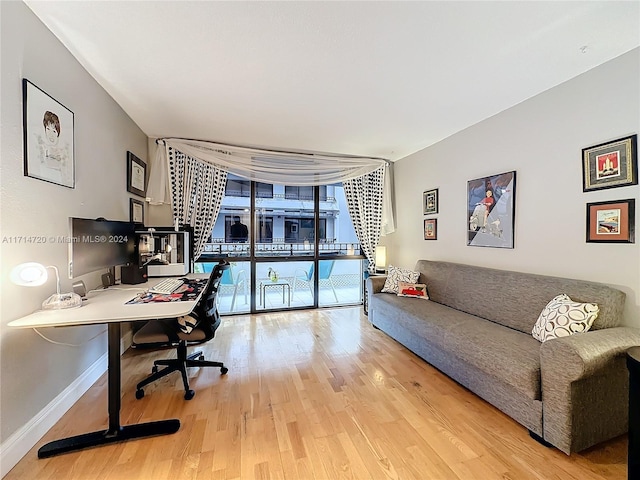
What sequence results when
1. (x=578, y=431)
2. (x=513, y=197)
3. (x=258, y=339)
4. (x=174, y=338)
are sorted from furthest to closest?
(x=258, y=339) < (x=513, y=197) < (x=174, y=338) < (x=578, y=431)

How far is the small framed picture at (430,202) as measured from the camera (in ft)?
11.8

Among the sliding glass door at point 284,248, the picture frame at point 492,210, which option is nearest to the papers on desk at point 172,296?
the sliding glass door at point 284,248

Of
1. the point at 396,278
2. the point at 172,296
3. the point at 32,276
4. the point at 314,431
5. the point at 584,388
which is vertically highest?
the point at 32,276

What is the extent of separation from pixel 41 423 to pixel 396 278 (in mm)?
3303

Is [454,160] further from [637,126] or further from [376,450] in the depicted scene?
[376,450]

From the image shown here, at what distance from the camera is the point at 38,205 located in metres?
1.61

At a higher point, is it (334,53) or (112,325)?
(334,53)

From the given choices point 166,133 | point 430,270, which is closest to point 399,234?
point 430,270

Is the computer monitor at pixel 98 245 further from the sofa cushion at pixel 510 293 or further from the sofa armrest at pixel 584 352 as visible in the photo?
the sofa cushion at pixel 510 293

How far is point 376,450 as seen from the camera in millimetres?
1564

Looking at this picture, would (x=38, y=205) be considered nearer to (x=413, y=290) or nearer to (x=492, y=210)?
(x=413, y=290)

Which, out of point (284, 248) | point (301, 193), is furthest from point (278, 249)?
point (301, 193)

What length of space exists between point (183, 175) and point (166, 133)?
527mm

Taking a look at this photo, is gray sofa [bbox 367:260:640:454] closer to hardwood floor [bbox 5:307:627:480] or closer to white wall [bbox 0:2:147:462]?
hardwood floor [bbox 5:307:627:480]
